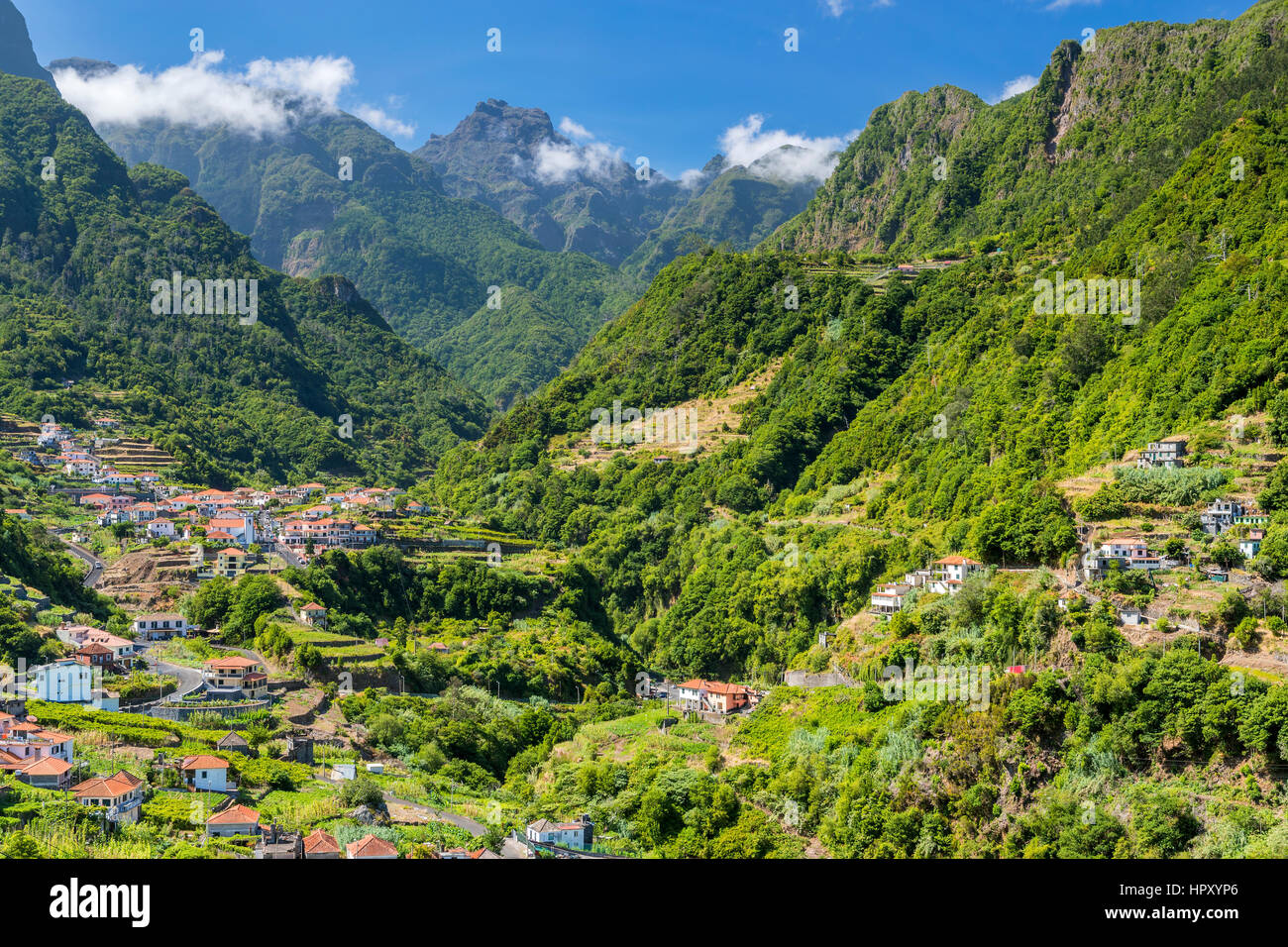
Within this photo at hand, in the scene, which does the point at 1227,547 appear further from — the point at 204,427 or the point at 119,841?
the point at 204,427

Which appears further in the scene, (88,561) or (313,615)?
(88,561)

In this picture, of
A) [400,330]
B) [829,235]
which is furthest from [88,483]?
[400,330]

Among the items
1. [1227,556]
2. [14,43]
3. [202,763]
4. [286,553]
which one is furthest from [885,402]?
[14,43]

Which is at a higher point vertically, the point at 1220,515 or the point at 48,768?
the point at 1220,515

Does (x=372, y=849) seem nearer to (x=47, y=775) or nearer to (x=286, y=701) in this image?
(x=47, y=775)

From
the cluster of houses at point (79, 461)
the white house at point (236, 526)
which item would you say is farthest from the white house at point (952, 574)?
the cluster of houses at point (79, 461)

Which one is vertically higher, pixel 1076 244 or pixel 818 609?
pixel 1076 244

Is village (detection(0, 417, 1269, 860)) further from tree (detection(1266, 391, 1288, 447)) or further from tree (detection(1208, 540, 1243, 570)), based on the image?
tree (detection(1266, 391, 1288, 447))
